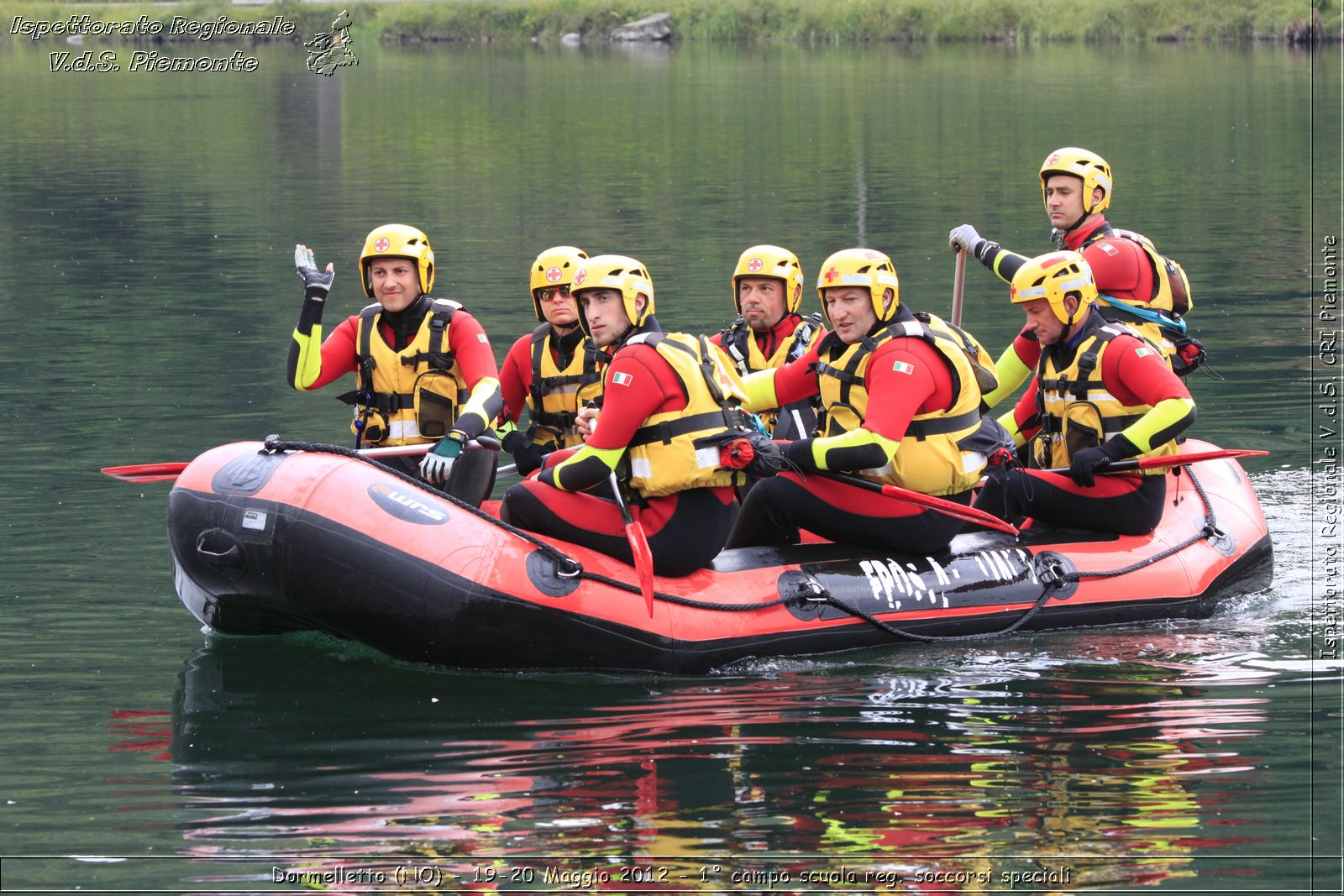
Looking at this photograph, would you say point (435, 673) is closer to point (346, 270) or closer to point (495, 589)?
point (495, 589)

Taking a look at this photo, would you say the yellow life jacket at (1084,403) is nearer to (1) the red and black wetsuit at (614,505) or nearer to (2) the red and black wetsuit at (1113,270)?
(2) the red and black wetsuit at (1113,270)

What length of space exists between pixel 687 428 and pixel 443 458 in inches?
43.5

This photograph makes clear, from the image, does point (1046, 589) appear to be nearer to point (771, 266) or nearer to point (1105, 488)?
point (1105, 488)

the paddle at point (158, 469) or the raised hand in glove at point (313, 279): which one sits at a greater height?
the raised hand in glove at point (313, 279)

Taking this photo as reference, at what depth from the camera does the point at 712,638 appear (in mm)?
7695

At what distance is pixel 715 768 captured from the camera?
22.0ft

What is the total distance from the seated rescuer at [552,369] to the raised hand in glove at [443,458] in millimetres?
824

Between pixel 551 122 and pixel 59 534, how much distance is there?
22.7 meters

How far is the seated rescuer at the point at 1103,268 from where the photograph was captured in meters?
9.19

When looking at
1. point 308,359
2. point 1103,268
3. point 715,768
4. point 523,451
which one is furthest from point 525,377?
point 1103,268

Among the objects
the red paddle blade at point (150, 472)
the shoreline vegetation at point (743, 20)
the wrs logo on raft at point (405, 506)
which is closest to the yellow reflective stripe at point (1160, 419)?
the wrs logo on raft at point (405, 506)

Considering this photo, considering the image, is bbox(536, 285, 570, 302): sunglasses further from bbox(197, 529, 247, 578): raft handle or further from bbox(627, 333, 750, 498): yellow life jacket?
bbox(197, 529, 247, 578): raft handle

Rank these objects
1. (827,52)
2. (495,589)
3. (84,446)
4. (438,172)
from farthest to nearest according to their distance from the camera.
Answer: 1. (827,52)
2. (438,172)
3. (84,446)
4. (495,589)

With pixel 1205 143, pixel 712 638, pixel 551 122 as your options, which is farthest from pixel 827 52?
pixel 712 638
